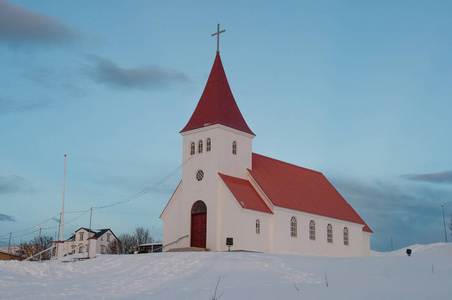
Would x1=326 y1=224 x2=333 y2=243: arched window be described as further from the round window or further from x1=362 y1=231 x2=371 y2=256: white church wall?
the round window

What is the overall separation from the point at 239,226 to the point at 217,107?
350 inches

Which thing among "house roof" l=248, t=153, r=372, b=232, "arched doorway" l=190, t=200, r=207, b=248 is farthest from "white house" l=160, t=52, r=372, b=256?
"house roof" l=248, t=153, r=372, b=232

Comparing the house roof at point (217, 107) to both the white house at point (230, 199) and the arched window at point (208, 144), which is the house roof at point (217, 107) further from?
the arched window at point (208, 144)

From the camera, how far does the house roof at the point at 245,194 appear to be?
3607 cm

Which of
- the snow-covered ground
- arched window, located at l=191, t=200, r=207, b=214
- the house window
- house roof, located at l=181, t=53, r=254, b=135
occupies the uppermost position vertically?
house roof, located at l=181, t=53, r=254, b=135

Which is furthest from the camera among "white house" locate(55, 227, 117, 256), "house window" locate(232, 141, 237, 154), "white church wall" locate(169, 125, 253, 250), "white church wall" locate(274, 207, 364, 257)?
"white house" locate(55, 227, 117, 256)

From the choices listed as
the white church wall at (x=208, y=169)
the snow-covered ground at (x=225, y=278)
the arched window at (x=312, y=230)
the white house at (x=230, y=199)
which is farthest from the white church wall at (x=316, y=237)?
the snow-covered ground at (x=225, y=278)

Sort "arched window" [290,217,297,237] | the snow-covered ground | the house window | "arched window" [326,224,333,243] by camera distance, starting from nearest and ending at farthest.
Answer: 1. the snow-covered ground
2. the house window
3. "arched window" [290,217,297,237]
4. "arched window" [326,224,333,243]

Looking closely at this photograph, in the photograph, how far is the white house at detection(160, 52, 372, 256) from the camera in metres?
36.2

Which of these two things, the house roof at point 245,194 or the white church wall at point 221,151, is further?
the white church wall at point 221,151

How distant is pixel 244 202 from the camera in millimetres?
36000

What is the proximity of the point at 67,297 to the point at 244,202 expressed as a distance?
17.8 meters

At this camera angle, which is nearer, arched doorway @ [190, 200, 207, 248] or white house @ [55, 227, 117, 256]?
arched doorway @ [190, 200, 207, 248]

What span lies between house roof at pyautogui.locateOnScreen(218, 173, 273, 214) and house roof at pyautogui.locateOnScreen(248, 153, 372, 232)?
0.76 meters
